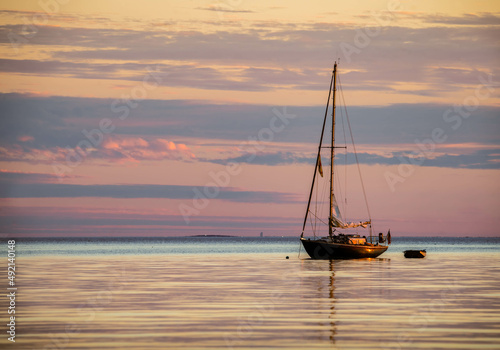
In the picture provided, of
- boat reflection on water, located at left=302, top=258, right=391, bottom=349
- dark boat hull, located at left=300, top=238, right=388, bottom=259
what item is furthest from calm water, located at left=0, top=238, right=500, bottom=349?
dark boat hull, located at left=300, top=238, right=388, bottom=259

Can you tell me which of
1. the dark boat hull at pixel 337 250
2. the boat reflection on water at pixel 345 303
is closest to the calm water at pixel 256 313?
the boat reflection on water at pixel 345 303

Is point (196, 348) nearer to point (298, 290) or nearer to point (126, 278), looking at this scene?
point (298, 290)

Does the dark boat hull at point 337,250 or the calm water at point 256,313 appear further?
the dark boat hull at point 337,250

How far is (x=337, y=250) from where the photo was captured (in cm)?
9431

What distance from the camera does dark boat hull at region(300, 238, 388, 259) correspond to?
94.0 metres

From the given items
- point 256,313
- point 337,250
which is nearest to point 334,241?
point 337,250

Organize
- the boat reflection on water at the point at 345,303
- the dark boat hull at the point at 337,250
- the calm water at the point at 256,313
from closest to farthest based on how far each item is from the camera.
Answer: the calm water at the point at 256,313 → the boat reflection on water at the point at 345,303 → the dark boat hull at the point at 337,250

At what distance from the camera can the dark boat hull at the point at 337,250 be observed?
94012mm

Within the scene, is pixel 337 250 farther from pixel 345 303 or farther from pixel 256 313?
pixel 256 313

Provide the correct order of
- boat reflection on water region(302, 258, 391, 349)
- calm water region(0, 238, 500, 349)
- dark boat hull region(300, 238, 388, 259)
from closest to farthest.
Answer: calm water region(0, 238, 500, 349), boat reflection on water region(302, 258, 391, 349), dark boat hull region(300, 238, 388, 259)

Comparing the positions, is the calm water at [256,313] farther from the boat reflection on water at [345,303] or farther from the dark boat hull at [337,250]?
the dark boat hull at [337,250]

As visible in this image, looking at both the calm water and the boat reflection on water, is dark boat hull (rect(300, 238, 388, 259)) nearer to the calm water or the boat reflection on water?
the boat reflection on water

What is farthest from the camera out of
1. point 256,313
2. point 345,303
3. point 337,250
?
point 337,250

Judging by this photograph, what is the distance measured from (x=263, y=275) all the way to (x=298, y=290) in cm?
1685
